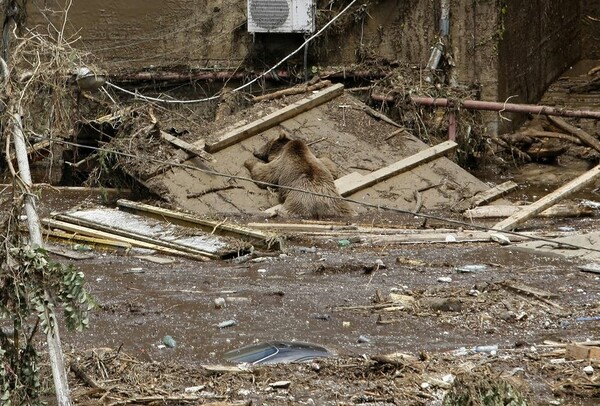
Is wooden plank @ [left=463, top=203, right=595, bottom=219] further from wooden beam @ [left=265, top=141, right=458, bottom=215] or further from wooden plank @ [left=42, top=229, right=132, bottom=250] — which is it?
wooden plank @ [left=42, top=229, right=132, bottom=250]

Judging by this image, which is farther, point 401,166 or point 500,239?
point 401,166

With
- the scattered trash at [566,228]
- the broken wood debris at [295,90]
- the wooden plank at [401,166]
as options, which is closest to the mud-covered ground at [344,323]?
the scattered trash at [566,228]

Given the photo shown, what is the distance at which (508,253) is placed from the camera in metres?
11.4

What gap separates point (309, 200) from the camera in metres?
13.6

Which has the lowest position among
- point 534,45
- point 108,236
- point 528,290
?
point 528,290

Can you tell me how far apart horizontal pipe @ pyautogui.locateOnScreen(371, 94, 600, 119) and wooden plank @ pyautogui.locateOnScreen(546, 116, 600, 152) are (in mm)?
1275

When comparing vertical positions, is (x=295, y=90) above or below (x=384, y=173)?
above

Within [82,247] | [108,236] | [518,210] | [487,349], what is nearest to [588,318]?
[487,349]

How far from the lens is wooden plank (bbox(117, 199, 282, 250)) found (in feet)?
38.8

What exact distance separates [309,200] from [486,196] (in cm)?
230

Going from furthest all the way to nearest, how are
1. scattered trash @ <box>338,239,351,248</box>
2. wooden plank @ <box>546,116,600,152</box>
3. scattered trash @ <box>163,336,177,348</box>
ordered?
wooden plank @ <box>546,116,600,152</box> → scattered trash @ <box>338,239,351,248</box> → scattered trash @ <box>163,336,177,348</box>

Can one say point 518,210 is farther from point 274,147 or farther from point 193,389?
point 193,389

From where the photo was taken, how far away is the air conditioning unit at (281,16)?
1725 centimetres

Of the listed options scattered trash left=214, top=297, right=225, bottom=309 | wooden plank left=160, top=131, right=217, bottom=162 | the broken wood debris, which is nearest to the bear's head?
wooden plank left=160, top=131, right=217, bottom=162
